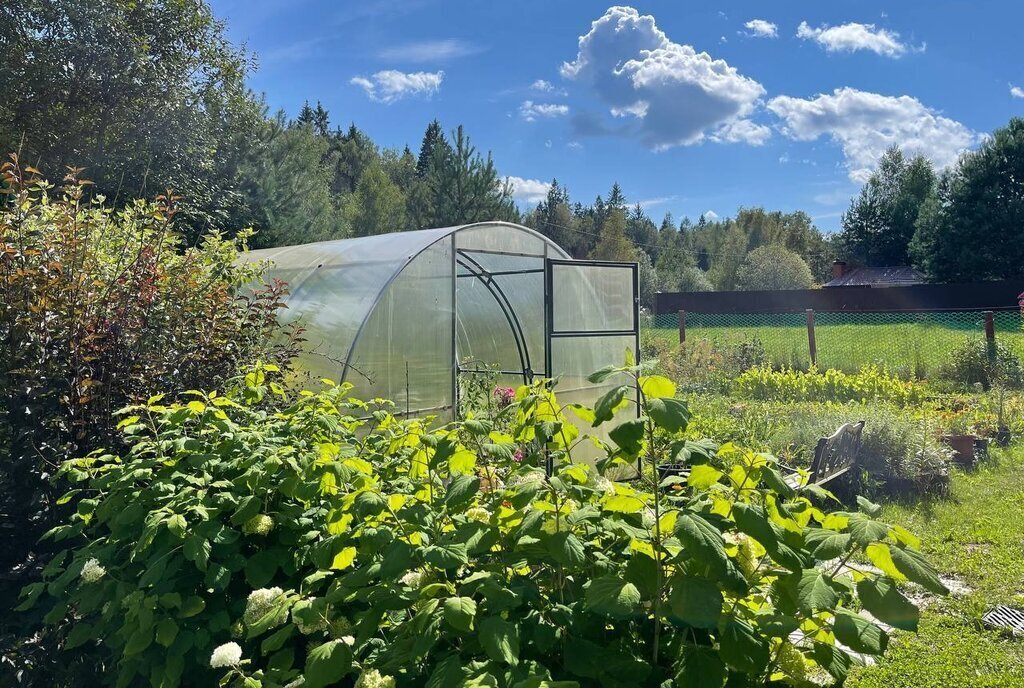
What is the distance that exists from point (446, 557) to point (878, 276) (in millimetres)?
47686

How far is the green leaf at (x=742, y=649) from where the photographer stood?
4.21 ft

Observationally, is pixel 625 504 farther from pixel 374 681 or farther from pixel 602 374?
pixel 374 681

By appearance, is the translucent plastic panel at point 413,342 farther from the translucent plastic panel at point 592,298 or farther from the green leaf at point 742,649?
the green leaf at point 742,649

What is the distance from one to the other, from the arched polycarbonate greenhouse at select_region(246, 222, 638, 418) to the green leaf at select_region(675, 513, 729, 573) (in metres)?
4.49

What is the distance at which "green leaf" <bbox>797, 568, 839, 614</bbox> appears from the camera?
4.05ft

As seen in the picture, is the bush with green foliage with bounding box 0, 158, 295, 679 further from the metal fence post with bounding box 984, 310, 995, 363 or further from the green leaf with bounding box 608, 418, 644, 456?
the metal fence post with bounding box 984, 310, 995, 363

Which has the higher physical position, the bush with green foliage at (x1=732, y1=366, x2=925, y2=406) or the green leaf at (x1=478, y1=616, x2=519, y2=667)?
the green leaf at (x1=478, y1=616, x2=519, y2=667)

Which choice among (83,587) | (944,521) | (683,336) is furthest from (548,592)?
(683,336)

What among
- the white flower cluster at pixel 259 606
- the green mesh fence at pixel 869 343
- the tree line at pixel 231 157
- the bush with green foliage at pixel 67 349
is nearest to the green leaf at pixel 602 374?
the white flower cluster at pixel 259 606

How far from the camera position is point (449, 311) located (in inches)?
256

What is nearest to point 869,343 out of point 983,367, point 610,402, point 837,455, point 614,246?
point 983,367

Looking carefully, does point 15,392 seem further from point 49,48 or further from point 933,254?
point 933,254

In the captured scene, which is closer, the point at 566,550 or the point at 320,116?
the point at 566,550

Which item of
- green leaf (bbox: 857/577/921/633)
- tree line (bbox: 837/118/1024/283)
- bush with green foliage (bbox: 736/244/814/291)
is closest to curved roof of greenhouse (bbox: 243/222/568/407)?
green leaf (bbox: 857/577/921/633)
